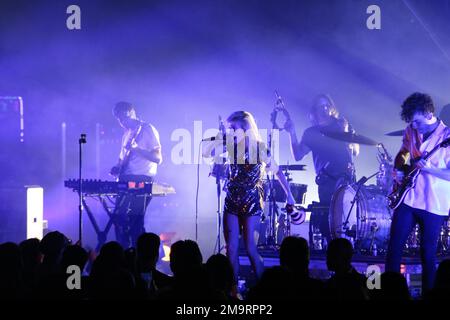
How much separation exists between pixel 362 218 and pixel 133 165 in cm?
369

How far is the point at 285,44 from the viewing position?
1192 cm

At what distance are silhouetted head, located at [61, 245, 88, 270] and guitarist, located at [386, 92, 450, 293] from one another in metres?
2.91

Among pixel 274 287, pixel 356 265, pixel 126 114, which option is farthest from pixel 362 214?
pixel 274 287

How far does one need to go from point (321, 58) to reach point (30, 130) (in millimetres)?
5995

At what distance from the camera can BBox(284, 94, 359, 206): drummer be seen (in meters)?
9.60

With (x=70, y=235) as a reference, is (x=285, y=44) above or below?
above

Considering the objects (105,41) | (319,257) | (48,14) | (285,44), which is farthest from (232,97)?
(319,257)

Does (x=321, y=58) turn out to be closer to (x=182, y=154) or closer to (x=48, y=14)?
(x=182, y=154)

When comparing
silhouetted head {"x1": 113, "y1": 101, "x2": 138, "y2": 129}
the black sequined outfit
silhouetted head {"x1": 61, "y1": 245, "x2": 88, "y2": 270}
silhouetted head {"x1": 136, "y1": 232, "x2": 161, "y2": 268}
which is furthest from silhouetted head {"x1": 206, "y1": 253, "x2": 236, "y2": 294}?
silhouetted head {"x1": 113, "y1": 101, "x2": 138, "y2": 129}

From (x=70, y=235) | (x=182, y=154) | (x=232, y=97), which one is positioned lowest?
(x=70, y=235)

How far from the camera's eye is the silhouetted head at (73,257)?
436 centimetres

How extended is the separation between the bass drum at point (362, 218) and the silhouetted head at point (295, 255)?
4927 millimetres

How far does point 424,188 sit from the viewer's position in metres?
5.61

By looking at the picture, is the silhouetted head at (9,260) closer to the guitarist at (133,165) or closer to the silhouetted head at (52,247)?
the silhouetted head at (52,247)
